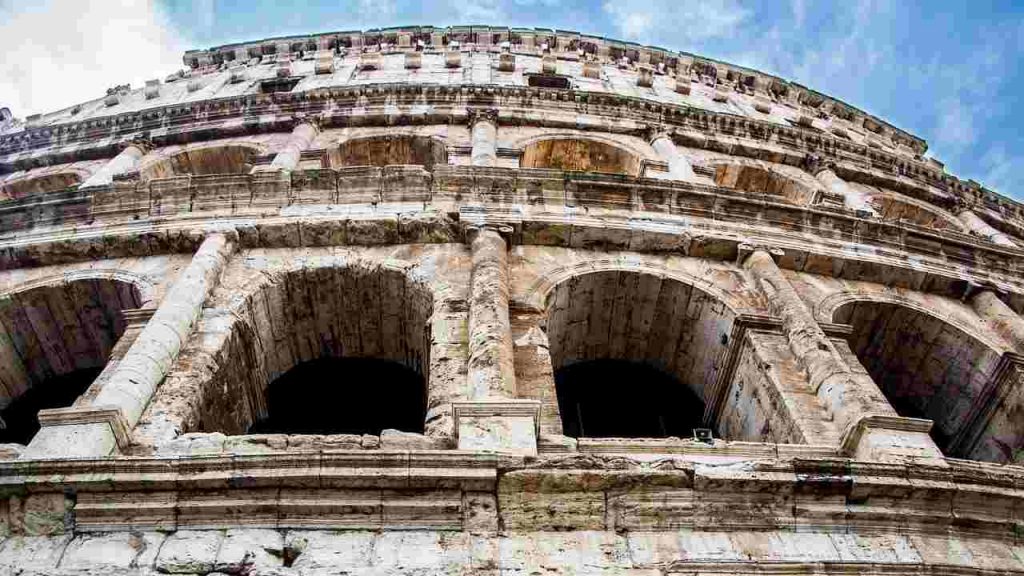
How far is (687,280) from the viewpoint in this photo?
8891 mm

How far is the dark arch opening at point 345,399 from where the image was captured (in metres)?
8.29

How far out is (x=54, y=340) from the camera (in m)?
8.98

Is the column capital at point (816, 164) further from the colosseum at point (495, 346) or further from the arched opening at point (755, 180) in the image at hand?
the arched opening at point (755, 180)

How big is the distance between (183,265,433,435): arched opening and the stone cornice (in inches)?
247

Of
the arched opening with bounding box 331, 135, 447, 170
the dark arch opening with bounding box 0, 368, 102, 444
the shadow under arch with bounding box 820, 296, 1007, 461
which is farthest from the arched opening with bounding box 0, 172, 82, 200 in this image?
the shadow under arch with bounding box 820, 296, 1007, 461

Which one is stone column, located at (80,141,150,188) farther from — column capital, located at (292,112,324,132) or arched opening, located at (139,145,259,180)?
column capital, located at (292,112,324,132)

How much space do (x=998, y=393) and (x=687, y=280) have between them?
3.55 meters

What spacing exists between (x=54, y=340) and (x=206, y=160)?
6.09 m

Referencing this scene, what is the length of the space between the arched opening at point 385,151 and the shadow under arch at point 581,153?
1.92 metres

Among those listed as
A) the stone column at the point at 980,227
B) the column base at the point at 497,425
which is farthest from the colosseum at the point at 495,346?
the stone column at the point at 980,227

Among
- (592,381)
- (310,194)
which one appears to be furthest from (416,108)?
(592,381)

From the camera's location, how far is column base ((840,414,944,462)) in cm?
612

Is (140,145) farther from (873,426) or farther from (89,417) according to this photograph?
(873,426)

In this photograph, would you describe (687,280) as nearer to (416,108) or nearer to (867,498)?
(867,498)
